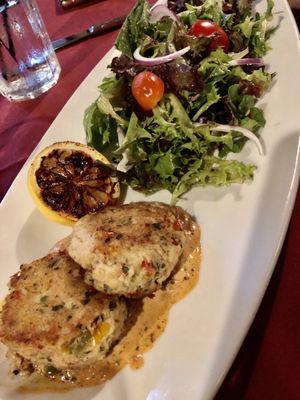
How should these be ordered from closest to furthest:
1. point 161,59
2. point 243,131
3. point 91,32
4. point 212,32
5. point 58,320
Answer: point 58,320 → point 243,131 → point 161,59 → point 212,32 → point 91,32

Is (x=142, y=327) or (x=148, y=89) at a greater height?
(x=148, y=89)

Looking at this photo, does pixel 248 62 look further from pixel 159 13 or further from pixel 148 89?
pixel 159 13

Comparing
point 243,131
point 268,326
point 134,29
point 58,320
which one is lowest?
point 268,326

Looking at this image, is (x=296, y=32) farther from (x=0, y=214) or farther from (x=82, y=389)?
(x=82, y=389)

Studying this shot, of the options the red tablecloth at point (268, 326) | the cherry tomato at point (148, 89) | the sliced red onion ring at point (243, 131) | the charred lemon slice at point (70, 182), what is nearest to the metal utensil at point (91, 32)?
the red tablecloth at point (268, 326)

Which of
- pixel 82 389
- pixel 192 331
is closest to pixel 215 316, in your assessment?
pixel 192 331

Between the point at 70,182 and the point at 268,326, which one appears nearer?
the point at 268,326

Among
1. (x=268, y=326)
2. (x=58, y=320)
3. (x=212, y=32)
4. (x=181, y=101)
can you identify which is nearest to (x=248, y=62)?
(x=212, y=32)
